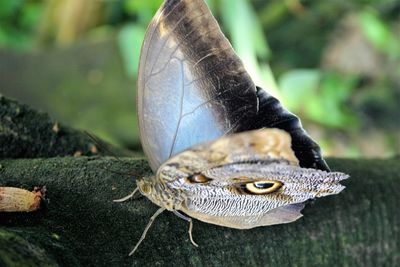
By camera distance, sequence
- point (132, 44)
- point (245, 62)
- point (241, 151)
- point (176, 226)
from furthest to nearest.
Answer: point (132, 44) → point (245, 62) → point (176, 226) → point (241, 151)

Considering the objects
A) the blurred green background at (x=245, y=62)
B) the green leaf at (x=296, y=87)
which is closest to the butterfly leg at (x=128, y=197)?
the blurred green background at (x=245, y=62)

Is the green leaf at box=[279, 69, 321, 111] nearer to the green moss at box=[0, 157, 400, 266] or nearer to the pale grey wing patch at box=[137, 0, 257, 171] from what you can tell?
the green moss at box=[0, 157, 400, 266]

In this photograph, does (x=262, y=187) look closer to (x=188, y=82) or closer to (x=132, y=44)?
(x=188, y=82)

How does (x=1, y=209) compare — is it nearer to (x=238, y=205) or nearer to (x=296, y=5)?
(x=238, y=205)

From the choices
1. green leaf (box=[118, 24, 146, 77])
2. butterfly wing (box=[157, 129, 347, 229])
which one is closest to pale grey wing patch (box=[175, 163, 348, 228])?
butterfly wing (box=[157, 129, 347, 229])

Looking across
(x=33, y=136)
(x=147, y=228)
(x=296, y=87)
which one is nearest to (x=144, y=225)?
(x=147, y=228)

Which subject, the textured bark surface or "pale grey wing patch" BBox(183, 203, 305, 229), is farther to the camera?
"pale grey wing patch" BBox(183, 203, 305, 229)

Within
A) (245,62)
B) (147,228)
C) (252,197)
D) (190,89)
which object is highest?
(245,62)
